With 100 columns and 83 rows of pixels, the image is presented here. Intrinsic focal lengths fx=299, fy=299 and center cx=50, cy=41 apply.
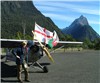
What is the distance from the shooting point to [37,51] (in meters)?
14.5

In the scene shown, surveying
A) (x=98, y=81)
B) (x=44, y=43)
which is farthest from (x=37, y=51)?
(x=98, y=81)

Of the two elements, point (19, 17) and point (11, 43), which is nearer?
point (11, 43)

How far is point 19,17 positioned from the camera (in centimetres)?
11700

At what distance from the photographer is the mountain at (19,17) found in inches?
4015

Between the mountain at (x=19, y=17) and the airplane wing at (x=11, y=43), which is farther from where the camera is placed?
the mountain at (x=19, y=17)

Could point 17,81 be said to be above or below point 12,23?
below

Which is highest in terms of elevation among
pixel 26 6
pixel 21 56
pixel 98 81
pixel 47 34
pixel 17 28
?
pixel 26 6

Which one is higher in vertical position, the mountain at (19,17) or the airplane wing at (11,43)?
the mountain at (19,17)

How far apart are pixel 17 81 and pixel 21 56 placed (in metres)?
0.97

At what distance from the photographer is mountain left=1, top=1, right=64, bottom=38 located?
10197 centimetres

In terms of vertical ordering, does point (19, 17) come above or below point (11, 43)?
above

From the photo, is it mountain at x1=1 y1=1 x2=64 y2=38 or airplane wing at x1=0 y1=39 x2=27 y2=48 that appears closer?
airplane wing at x1=0 y1=39 x2=27 y2=48

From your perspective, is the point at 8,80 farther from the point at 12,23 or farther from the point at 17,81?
the point at 12,23

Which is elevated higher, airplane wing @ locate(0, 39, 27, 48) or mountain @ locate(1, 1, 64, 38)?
mountain @ locate(1, 1, 64, 38)
